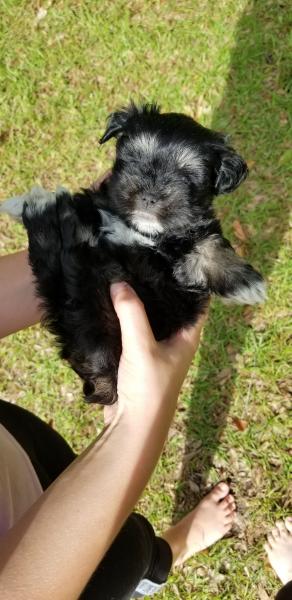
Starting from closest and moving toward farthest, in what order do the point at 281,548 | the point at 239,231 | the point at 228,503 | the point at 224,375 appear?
1. the point at 281,548
2. the point at 228,503
3. the point at 224,375
4. the point at 239,231

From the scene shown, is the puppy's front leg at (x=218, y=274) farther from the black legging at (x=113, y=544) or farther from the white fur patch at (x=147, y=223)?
the black legging at (x=113, y=544)

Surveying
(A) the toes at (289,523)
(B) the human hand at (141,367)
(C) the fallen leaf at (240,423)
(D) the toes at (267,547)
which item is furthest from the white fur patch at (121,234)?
(D) the toes at (267,547)

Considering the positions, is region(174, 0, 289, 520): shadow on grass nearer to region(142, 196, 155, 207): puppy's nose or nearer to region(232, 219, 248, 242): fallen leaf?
region(232, 219, 248, 242): fallen leaf

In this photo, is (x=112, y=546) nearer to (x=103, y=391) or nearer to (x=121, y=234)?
(x=103, y=391)

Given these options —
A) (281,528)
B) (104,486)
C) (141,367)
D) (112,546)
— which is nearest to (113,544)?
(112,546)

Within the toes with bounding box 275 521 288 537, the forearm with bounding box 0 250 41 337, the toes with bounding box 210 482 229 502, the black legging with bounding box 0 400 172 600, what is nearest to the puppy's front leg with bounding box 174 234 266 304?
the forearm with bounding box 0 250 41 337

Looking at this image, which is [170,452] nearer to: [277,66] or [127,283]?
[127,283]
